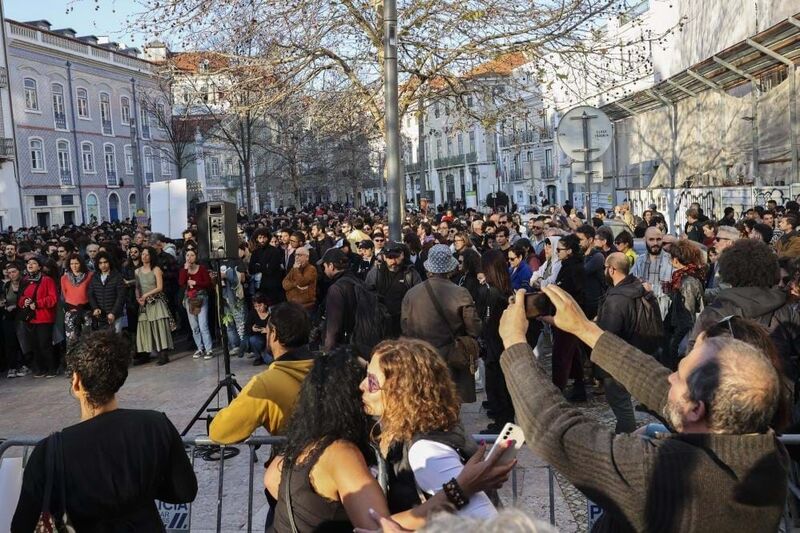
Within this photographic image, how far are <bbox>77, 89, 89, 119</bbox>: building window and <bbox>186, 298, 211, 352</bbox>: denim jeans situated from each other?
4051cm

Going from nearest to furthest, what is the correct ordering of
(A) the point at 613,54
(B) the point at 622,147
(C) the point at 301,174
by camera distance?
(A) the point at 613,54
(B) the point at 622,147
(C) the point at 301,174

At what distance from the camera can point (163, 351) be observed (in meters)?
11.6

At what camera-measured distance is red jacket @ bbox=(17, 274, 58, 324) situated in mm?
10852

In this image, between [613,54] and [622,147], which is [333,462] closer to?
[613,54]

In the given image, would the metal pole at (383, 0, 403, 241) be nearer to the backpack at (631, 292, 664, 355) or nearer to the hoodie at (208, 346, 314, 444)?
the backpack at (631, 292, 664, 355)

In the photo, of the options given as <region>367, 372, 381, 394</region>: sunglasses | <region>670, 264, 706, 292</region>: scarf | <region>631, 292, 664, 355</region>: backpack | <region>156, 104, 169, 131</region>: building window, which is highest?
<region>156, 104, 169, 131</region>: building window

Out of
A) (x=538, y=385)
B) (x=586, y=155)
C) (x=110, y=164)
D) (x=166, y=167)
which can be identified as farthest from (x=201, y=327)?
(x=166, y=167)

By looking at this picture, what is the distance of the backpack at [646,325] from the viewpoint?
6594 mm

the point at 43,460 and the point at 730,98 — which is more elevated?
the point at 730,98

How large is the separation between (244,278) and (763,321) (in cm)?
824

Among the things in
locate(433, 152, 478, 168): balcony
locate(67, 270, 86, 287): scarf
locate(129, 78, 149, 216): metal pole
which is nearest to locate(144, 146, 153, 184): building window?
locate(129, 78, 149, 216): metal pole

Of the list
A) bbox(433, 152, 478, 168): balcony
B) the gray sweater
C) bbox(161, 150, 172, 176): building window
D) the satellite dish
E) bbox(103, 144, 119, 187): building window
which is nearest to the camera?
the gray sweater

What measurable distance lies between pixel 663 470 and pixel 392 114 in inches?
388

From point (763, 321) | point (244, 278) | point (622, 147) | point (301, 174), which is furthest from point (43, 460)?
point (301, 174)
